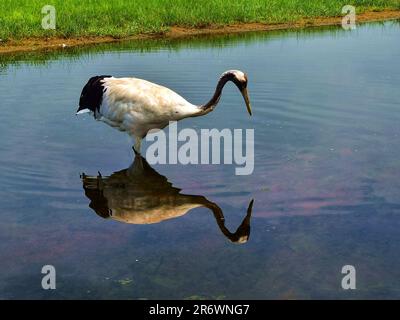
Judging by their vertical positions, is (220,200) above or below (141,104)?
below

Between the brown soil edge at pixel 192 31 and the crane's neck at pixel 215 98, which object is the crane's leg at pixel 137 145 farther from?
the brown soil edge at pixel 192 31

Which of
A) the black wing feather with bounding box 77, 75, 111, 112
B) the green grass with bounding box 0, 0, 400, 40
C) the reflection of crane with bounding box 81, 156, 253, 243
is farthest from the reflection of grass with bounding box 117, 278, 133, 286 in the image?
the green grass with bounding box 0, 0, 400, 40

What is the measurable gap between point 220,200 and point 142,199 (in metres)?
1.04

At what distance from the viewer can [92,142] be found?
10.7 meters

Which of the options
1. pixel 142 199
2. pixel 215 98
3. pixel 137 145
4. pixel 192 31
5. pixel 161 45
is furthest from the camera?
pixel 192 31

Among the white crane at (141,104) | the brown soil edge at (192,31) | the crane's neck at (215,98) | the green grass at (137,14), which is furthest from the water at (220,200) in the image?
the green grass at (137,14)

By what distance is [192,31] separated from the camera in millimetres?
22656

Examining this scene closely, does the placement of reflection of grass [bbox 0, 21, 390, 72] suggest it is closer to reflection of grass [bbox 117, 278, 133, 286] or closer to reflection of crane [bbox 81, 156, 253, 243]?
reflection of crane [bbox 81, 156, 253, 243]

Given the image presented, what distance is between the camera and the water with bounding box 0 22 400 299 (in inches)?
253

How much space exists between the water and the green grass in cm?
688

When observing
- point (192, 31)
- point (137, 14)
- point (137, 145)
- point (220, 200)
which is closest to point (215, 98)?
point (137, 145)

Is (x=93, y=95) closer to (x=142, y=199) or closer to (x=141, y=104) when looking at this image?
(x=141, y=104)
